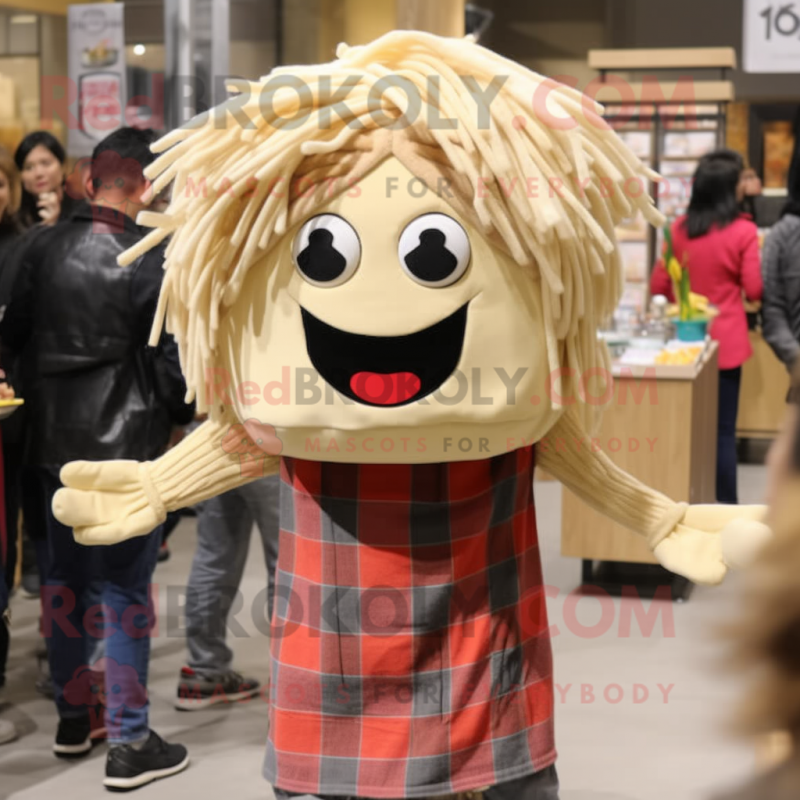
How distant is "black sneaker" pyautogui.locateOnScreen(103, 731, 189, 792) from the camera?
307 centimetres

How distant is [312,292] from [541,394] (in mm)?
364

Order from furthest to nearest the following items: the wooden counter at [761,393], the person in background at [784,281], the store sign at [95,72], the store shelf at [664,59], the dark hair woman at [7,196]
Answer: the store shelf at [664,59]
the wooden counter at [761,393]
the store sign at [95,72]
the person in background at [784,281]
the dark hair woman at [7,196]

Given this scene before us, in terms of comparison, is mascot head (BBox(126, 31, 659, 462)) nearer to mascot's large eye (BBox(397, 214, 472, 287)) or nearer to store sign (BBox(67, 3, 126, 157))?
mascot's large eye (BBox(397, 214, 472, 287))

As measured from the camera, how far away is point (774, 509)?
781 mm

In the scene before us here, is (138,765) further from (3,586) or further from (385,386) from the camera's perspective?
(385,386)

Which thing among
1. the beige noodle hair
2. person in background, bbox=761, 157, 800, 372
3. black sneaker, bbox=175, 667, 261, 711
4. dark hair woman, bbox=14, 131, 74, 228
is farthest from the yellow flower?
the beige noodle hair

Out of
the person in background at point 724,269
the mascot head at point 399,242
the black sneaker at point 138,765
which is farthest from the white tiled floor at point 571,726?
the person in background at point 724,269

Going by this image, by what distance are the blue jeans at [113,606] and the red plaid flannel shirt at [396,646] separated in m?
1.19

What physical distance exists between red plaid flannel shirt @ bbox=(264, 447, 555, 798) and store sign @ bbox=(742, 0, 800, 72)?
11.8ft

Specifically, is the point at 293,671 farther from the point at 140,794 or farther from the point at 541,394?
the point at 140,794

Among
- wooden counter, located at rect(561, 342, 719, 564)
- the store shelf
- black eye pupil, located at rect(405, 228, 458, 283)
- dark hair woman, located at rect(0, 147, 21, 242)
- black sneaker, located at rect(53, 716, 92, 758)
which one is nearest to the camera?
black eye pupil, located at rect(405, 228, 458, 283)

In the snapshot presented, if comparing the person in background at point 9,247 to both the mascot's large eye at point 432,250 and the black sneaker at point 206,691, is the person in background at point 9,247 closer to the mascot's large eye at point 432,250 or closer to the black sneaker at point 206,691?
the black sneaker at point 206,691

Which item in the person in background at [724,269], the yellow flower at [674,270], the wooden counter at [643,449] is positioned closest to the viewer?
the wooden counter at [643,449]

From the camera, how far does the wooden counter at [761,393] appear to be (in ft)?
22.6
